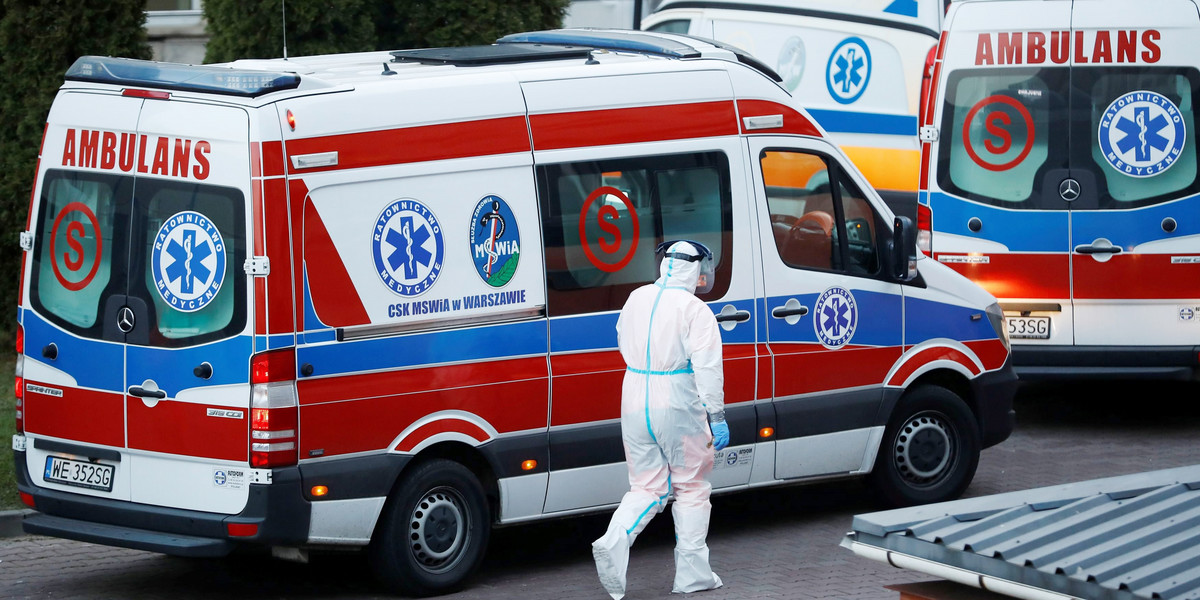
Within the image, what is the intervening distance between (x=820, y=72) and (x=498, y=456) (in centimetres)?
755

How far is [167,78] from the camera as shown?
7078 mm

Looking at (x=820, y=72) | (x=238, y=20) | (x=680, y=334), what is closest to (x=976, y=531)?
(x=680, y=334)

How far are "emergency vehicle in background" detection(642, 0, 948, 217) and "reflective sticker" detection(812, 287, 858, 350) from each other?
17.9ft

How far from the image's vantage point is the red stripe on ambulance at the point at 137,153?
694cm

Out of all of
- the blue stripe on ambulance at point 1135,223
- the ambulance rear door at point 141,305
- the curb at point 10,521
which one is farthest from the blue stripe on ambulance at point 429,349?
the blue stripe on ambulance at point 1135,223

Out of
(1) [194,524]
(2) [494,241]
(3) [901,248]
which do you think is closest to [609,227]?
(2) [494,241]

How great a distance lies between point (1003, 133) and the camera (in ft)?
37.1

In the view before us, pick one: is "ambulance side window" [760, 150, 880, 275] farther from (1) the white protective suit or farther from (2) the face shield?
(1) the white protective suit

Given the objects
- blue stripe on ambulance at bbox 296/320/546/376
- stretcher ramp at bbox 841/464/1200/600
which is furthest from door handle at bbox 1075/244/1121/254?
stretcher ramp at bbox 841/464/1200/600

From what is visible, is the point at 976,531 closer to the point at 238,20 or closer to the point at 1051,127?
the point at 1051,127

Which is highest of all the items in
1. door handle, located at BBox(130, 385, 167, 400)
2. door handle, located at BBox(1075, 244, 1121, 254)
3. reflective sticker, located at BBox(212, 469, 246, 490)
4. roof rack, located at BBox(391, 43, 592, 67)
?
roof rack, located at BBox(391, 43, 592, 67)

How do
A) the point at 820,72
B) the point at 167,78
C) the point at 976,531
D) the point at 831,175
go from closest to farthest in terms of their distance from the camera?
the point at 976,531, the point at 167,78, the point at 831,175, the point at 820,72

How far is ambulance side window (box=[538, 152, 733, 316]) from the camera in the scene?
7742 millimetres

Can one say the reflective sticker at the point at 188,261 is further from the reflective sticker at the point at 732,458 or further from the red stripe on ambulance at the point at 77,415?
the reflective sticker at the point at 732,458
